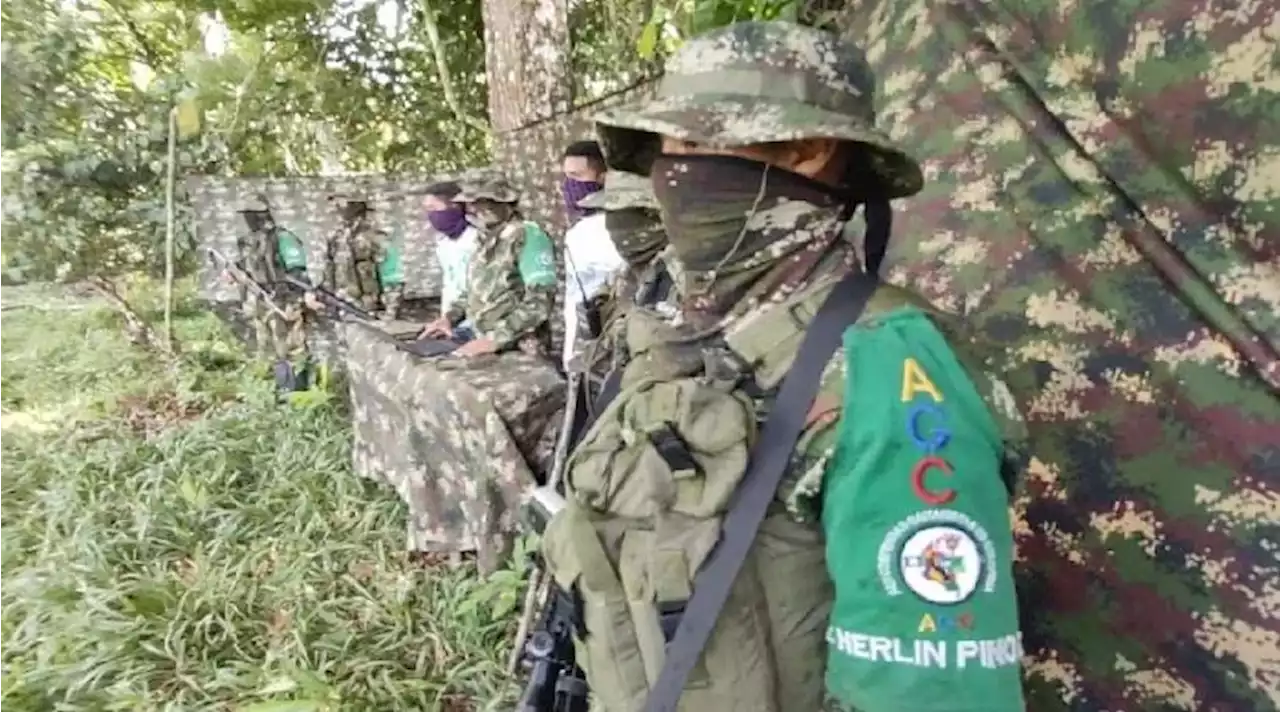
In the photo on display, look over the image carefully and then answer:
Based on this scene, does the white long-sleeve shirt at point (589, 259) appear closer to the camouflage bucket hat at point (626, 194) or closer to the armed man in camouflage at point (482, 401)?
the armed man in camouflage at point (482, 401)

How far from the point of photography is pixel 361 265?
902 cm

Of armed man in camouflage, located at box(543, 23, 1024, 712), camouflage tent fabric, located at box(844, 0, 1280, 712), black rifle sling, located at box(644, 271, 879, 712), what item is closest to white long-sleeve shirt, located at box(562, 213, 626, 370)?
camouflage tent fabric, located at box(844, 0, 1280, 712)

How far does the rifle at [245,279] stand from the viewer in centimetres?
863

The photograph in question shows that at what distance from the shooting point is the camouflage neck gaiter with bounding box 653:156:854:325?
1.47 meters

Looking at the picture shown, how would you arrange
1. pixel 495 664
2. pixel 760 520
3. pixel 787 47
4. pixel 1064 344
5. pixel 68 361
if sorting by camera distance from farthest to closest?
pixel 68 361, pixel 495 664, pixel 1064 344, pixel 787 47, pixel 760 520

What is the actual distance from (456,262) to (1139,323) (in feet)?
13.2

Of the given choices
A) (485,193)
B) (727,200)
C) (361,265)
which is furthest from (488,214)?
(361,265)

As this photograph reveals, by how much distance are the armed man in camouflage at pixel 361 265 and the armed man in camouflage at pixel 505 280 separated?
11.9 ft

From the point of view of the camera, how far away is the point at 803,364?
133 cm

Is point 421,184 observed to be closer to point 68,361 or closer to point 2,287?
point 68,361

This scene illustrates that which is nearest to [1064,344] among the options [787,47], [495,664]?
[787,47]

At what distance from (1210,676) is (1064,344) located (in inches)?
27.7

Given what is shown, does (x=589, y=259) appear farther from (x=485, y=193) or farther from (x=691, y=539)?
(x=691, y=539)

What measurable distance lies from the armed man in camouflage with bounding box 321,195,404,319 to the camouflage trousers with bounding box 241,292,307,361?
0.38 m
